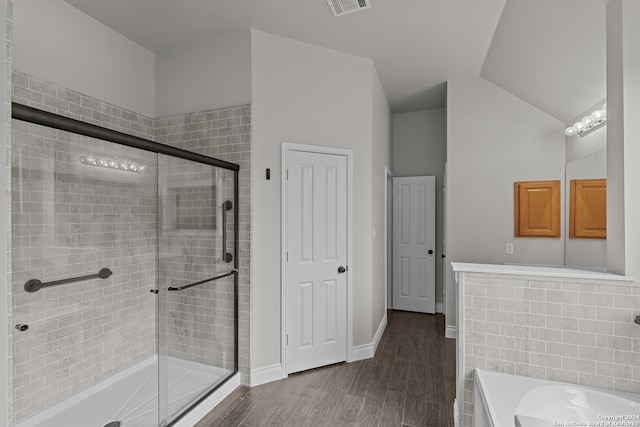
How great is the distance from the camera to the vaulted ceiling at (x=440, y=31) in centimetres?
245

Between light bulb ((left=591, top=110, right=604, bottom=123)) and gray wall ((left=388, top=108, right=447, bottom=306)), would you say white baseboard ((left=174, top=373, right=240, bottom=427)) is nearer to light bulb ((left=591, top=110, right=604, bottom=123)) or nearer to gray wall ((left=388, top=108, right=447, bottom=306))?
gray wall ((left=388, top=108, right=447, bottom=306))

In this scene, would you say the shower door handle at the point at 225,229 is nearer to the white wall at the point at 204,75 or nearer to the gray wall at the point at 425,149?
the white wall at the point at 204,75

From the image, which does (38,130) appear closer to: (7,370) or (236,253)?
(7,370)

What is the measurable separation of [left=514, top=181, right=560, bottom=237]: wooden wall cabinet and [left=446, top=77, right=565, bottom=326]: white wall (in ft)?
0.21

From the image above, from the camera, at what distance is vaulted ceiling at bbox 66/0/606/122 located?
96.4 inches

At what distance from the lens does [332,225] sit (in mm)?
3127

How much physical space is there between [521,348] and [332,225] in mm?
1759

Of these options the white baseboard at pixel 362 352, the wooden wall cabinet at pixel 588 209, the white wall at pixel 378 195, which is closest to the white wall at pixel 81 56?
the white wall at pixel 378 195

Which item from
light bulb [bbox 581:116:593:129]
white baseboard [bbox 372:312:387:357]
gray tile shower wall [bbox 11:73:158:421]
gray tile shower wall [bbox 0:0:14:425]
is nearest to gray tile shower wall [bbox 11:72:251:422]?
gray tile shower wall [bbox 11:73:158:421]

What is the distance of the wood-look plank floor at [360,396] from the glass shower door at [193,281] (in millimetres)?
305

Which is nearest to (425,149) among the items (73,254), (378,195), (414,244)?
(414,244)

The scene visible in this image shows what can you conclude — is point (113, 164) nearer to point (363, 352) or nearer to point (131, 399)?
point (131, 399)

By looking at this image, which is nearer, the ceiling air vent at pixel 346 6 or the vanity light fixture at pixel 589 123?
the ceiling air vent at pixel 346 6

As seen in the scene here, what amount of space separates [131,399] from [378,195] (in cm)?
286
